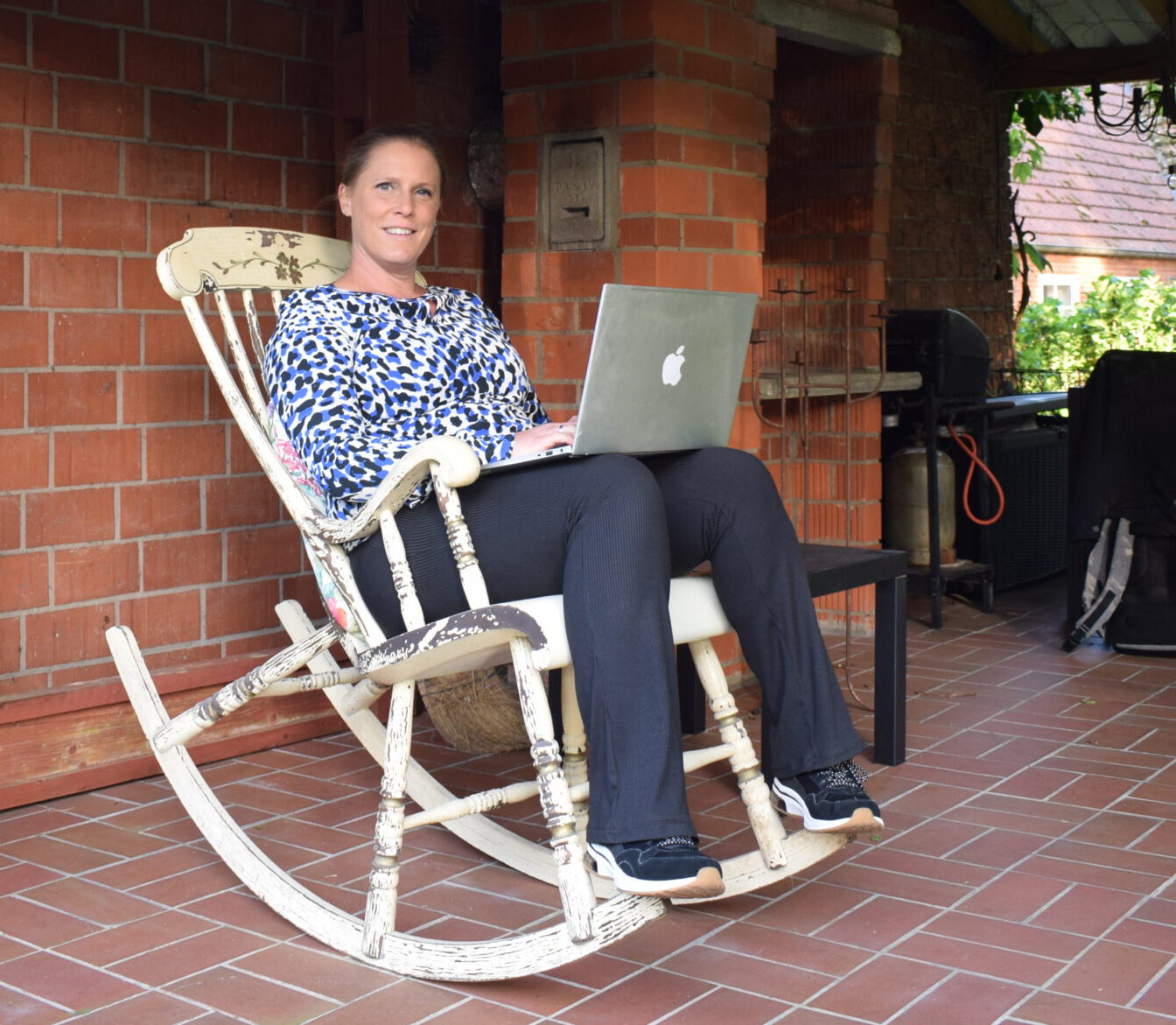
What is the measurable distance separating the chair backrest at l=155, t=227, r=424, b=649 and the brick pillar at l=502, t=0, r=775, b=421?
92 centimetres

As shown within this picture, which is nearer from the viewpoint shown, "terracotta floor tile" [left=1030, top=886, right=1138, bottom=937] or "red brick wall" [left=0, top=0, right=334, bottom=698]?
"terracotta floor tile" [left=1030, top=886, right=1138, bottom=937]

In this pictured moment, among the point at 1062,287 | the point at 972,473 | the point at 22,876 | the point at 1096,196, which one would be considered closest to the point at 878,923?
the point at 22,876

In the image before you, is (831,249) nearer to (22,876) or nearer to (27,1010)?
(22,876)

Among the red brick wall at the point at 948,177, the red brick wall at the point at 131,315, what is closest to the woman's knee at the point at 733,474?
the red brick wall at the point at 131,315

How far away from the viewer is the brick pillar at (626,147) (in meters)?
3.84

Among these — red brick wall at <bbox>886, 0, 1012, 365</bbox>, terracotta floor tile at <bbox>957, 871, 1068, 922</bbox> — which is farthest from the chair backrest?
red brick wall at <bbox>886, 0, 1012, 365</bbox>

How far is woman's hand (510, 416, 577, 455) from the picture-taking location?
2502 millimetres

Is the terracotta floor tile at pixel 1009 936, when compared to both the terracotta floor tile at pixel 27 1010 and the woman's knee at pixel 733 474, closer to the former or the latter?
the woman's knee at pixel 733 474

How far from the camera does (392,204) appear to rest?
2.92 m

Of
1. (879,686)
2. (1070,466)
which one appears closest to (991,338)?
(1070,466)

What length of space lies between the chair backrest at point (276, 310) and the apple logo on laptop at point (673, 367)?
24.1 inches

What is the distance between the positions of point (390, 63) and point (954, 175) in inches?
144

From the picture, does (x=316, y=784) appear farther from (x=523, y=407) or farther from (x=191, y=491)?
(x=523, y=407)

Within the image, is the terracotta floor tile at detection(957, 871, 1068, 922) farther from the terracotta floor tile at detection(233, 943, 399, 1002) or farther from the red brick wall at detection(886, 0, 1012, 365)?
the red brick wall at detection(886, 0, 1012, 365)
